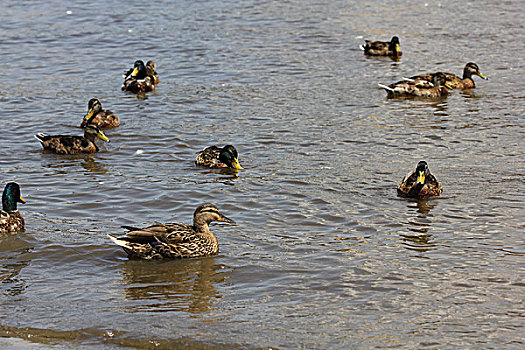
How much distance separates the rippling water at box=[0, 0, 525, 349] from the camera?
7742mm

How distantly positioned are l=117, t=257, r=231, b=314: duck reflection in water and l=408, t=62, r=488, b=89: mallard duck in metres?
10.6

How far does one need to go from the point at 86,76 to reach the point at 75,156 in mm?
6645

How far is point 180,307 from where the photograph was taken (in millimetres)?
8109

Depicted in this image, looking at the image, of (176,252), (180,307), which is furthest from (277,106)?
(180,307)

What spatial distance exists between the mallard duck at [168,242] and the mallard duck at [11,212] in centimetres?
169

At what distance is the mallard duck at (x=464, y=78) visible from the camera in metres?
18.8

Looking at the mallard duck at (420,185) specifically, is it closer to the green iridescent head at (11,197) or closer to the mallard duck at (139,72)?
the green iridescent head at (11,197)

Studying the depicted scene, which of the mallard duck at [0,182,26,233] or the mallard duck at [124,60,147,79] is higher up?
the mallard duck at [124,60,147,79]

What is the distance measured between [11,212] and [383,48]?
46.3ft

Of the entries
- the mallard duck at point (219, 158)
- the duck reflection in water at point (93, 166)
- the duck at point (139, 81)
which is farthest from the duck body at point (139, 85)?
the mallard duck at point (219, 158)

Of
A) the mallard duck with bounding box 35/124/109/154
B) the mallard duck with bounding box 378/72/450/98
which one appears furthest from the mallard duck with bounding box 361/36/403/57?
the mallard duck with bounding box 35/124/109/154

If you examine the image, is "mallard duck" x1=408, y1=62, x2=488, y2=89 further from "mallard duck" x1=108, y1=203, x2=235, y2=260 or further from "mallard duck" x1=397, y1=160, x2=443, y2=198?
"mallard duck" x1=108, y1=203, x2=235, y2=260

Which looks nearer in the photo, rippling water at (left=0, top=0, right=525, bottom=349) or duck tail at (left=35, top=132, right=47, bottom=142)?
rippling water at (left=0, top=0, right=525, bottom=349)

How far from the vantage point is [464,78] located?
1922 cm
